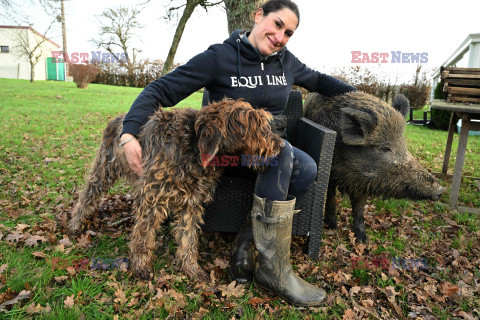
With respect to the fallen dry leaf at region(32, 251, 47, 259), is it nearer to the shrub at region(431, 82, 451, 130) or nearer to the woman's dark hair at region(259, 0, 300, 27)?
the woman's dark hair at region(259, 0, 300, 27)

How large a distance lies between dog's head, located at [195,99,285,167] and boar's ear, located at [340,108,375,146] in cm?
129

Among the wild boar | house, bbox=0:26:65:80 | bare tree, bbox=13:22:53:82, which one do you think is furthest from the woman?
house, bbox=0:26:65:80

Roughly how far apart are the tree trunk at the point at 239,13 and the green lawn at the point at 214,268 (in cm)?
370

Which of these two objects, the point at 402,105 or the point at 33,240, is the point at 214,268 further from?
the point at 402,105

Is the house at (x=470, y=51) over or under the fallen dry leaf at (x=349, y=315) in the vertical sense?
over

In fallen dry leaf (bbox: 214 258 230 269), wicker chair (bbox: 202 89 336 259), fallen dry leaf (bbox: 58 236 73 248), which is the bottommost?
fallen dry leaf (bbox: 214 258 230 269)

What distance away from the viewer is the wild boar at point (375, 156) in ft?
11.0

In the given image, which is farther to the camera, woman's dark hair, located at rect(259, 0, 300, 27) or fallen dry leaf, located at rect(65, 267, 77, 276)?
woman's dark hair, located at rect(259, 0, 300, 27)

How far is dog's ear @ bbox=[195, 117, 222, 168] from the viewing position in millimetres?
2350

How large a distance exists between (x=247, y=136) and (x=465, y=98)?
4615 millimetres

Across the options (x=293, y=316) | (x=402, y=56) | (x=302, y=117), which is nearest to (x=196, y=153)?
(x=293, y=316)

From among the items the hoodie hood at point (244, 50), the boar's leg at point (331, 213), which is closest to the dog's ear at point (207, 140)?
the hoodie hood at point (244, 50)

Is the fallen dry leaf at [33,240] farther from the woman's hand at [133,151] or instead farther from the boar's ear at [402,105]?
the boar's ear at [402,105]

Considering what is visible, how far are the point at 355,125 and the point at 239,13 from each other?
3.77 meters
